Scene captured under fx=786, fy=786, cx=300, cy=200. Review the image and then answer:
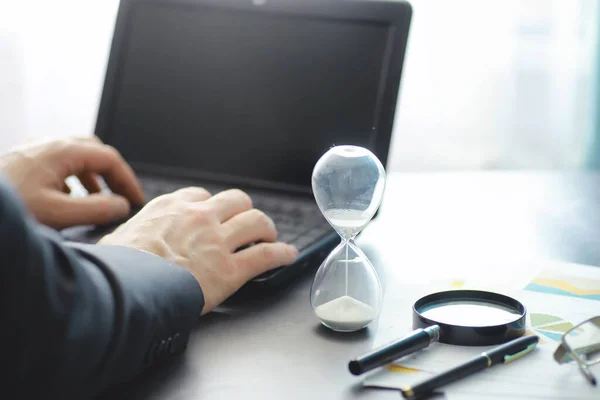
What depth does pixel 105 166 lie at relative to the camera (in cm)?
107

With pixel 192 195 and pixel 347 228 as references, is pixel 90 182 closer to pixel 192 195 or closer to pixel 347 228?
pixel 192 195

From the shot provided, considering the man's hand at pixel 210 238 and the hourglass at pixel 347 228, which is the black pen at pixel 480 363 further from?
the man's hand at pixel 210 238

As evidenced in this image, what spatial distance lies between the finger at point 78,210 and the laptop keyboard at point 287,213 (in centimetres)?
11

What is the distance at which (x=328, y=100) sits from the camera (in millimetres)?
1103

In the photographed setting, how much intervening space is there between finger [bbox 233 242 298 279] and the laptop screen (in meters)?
0.28

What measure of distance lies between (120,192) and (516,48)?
120 centimetres

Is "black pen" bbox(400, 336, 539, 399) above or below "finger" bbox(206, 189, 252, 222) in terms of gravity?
below

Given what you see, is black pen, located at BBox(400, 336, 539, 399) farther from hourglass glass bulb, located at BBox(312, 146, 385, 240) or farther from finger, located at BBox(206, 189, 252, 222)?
finger, located at BBox(206, 189, 252, 222)

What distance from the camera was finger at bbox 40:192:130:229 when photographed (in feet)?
3.21

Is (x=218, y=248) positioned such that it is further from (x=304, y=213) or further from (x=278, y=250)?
(x=304, y=213)

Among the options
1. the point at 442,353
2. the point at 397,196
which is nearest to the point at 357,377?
the point at 442,353

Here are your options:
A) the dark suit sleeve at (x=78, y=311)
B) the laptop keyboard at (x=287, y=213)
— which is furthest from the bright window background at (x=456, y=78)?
the dark suit sleeve at (x=78, y=311)

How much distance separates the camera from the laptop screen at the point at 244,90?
1094 millimetres

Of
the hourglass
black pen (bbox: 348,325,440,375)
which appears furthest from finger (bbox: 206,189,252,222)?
black pen (bbox: 348,325,440,375)
